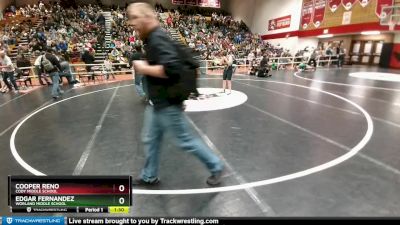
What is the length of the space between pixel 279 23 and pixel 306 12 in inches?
132

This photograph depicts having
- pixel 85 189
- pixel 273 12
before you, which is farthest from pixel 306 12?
pixel 85 189

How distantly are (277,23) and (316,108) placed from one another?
73.2 ft

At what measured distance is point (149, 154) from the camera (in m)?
3.16

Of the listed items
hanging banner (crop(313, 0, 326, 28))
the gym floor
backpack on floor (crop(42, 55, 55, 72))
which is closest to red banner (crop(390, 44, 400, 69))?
hanging banner (crop(313, 0, 326, 28))

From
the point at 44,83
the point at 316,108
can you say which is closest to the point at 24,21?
the point at 44,83

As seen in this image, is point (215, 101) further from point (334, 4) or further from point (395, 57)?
point (334, 4)

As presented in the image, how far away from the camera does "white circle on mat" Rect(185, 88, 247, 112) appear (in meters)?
7.22

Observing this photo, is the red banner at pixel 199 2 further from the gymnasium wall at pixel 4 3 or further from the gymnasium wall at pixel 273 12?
the gymnasium wall at pixel 4 3

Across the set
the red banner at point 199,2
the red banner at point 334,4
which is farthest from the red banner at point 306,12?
the red banner at point 199,2

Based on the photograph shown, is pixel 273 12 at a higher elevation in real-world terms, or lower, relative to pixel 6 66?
higher

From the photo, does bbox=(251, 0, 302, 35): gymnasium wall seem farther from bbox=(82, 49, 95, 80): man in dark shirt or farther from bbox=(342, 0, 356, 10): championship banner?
bbox=(82, 49, 95, 80): man in dark shirt

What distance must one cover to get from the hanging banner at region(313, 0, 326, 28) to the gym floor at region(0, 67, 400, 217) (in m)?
16.3

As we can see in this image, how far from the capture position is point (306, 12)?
23703 mm

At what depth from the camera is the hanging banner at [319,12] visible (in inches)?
874
